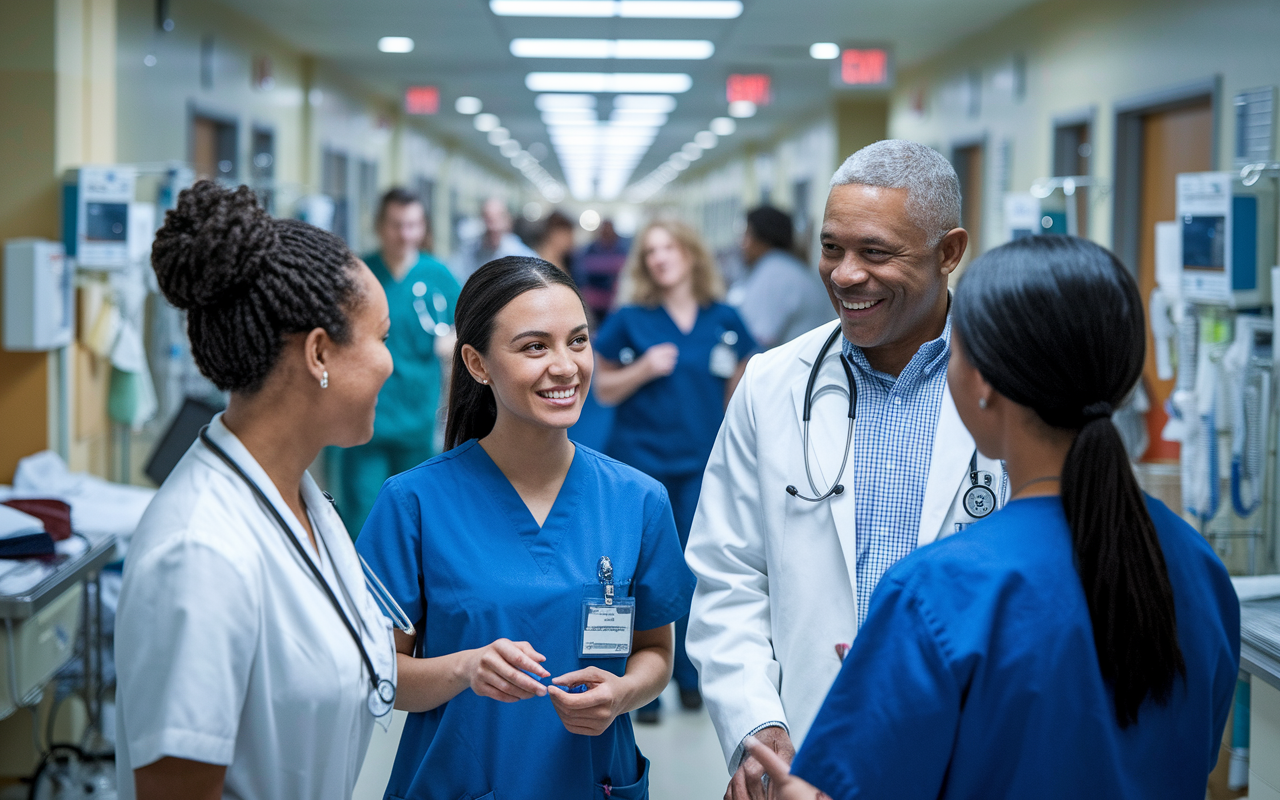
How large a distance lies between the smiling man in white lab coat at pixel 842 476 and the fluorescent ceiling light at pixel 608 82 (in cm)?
773

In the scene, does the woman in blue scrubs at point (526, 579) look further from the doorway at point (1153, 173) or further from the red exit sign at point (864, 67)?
the red exit sign at point (864, 67)

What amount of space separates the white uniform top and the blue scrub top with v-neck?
27 cm

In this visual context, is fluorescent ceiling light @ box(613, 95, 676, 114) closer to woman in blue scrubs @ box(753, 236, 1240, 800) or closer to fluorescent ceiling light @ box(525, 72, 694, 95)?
fluorescent ceiling light @ box(525, 72, 694, 95)

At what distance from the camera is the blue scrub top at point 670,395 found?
363 centimetres

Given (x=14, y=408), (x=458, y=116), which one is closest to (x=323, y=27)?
(x=14, y=408)

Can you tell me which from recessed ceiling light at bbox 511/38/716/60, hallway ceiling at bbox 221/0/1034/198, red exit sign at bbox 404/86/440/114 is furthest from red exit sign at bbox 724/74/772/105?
red exit sign at bbox 404/86/440/114

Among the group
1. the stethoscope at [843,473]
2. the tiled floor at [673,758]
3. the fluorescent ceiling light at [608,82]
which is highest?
the fluorescent ceiling light at [608,82]

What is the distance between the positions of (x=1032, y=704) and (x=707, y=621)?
0.68m

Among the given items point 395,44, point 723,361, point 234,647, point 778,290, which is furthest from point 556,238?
point 234,647

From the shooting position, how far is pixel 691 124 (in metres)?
13.2

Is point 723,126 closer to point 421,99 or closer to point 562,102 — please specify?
point 562,102

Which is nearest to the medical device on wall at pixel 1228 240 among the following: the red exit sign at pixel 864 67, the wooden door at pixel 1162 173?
the wooden door at pixel 1162 173

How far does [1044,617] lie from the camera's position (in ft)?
3.23

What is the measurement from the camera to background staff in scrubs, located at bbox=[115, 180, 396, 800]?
3.41 ft
